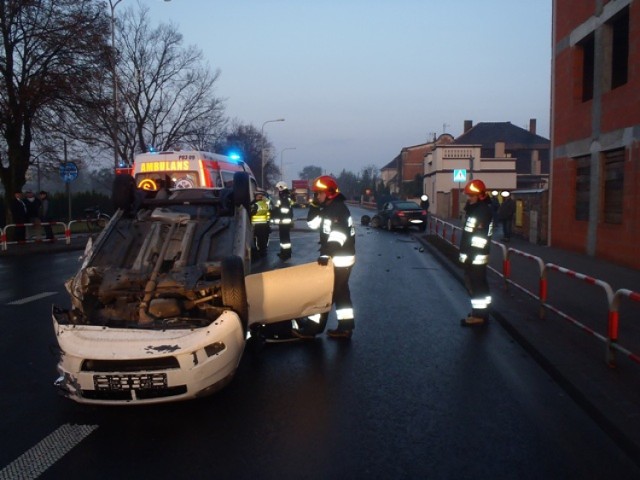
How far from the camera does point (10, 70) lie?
2133 cm

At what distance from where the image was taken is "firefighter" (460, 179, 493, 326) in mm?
8586

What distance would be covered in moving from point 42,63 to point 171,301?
19.1 m

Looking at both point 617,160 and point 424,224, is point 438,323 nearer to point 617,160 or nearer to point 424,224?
point 617,160

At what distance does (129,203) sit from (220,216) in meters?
0.98

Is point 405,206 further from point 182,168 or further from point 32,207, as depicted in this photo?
point 182,168

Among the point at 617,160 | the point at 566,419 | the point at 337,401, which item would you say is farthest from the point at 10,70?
the point at 566,419

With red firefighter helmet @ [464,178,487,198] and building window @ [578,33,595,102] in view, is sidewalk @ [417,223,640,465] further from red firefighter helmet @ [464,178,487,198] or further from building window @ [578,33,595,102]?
building window @ [578,33,595,102]

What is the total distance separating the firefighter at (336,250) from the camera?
7.71 meters

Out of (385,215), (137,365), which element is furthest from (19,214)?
(137,365)

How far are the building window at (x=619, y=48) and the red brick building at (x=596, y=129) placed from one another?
25 mm

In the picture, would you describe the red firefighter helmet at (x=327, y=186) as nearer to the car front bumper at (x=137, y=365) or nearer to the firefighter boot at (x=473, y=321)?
the firefighter boot at (x=473, y=321)

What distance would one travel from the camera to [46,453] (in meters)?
4.48

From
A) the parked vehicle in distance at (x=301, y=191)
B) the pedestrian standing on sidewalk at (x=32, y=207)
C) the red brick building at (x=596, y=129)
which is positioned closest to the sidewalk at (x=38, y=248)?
the pedestrian standing on sidewalk at (x=32, y=207)

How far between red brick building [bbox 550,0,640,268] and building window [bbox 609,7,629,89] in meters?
0.03
